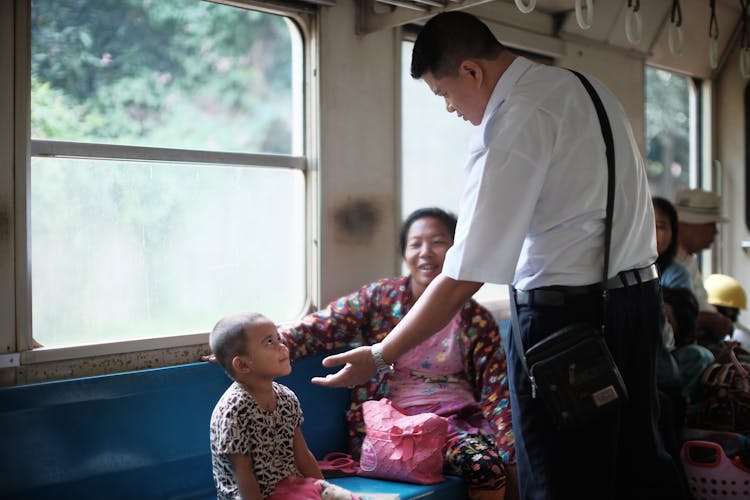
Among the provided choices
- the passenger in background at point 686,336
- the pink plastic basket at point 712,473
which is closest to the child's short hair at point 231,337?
the pink plastic basket at point 712,473

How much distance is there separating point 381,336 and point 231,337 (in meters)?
1.06

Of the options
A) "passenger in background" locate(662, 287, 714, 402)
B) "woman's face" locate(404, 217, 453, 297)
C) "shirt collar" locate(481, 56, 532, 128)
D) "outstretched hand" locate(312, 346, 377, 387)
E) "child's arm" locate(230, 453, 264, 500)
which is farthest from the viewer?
"passenger in background" locate(662, 287, 714, 402)

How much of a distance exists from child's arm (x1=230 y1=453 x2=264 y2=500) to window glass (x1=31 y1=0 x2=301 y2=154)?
6144 mm

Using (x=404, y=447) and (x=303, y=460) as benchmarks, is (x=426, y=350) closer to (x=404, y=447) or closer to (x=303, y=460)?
(x=404, y=447)

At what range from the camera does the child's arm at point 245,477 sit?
2.69 metres

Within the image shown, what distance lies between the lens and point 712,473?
3652 millimetres

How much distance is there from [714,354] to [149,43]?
31.4 feet

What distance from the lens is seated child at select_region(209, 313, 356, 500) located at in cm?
275

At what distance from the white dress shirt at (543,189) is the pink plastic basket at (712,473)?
1760 mm

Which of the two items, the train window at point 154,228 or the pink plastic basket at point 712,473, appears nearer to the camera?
the train window at point 154,228

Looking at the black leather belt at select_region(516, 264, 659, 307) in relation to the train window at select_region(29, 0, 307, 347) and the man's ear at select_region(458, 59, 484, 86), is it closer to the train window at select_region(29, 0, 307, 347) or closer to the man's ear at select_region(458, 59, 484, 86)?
the man's ear at select_region(458, 59, 484, 86)

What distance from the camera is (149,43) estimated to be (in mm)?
11648

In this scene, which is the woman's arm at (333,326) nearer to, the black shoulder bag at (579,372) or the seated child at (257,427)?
the seated child at (257,427)

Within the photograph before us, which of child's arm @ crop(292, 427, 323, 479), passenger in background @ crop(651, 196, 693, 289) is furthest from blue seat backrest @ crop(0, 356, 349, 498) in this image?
passenger in background @ crop(651, 196, 693, 289)
